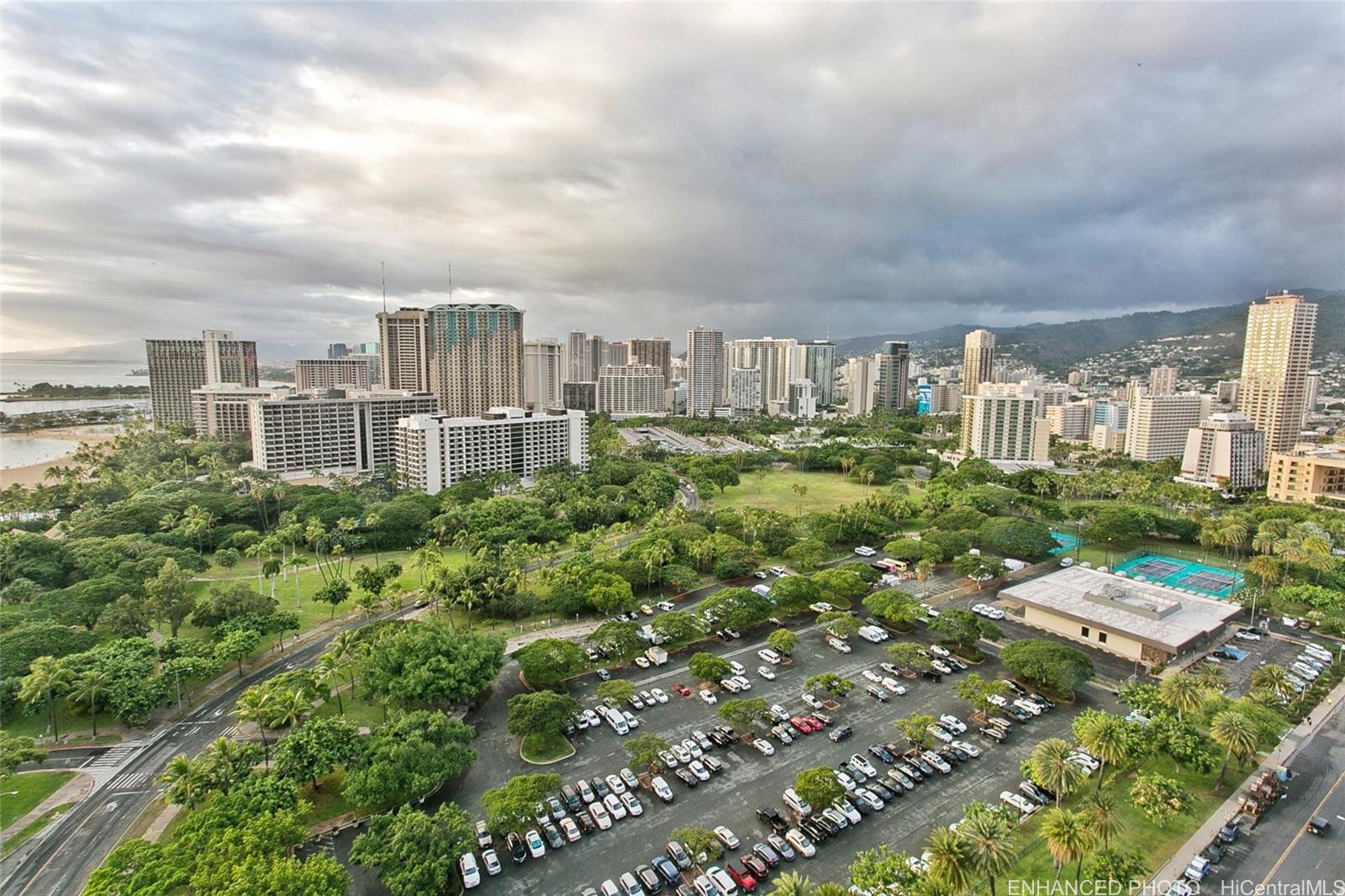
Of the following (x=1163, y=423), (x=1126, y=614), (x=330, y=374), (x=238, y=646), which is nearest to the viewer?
(x=238, y=646)

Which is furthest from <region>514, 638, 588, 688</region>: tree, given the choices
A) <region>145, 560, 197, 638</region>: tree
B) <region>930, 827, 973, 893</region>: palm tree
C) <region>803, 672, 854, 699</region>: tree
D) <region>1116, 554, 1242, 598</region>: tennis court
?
<region>1116, 554, 1242, 598</region>: tennis court

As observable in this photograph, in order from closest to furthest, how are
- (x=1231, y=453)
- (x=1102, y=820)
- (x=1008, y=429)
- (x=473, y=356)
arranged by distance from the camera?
(x=1102, y=820) → (x=1231, y=453) → (x=1008, y=429) → (x=473, y=356)

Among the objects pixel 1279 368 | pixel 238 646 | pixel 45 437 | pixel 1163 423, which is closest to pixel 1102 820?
pixel 238 646

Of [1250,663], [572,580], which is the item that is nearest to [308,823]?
[572,580]

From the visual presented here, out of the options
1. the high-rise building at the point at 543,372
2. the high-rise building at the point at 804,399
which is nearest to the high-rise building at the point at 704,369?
the high-rise building at the point at 804,399

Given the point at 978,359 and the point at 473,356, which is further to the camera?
the point at 978,359

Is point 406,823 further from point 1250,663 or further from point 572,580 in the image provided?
point 1250,663

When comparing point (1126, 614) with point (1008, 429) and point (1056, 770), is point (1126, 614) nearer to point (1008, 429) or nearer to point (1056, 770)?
point (1056, 770)

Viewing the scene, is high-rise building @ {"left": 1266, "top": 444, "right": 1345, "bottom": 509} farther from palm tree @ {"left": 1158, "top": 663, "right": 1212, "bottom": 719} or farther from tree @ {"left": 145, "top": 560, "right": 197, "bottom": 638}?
tree @ {"left": 145, "top": 560, "right": 197, "bottom": 638}
